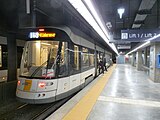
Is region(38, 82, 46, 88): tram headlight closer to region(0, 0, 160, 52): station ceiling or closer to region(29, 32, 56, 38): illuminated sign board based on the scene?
region(29, 32, 56, 38): illuminated sign board

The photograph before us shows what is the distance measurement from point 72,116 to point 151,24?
10.5m

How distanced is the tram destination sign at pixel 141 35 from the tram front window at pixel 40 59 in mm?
5268

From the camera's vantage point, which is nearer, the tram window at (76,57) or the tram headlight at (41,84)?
the tram headlight at (41,84)

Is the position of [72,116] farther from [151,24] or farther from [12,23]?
[151,24]

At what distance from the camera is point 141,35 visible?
8516 millimetres

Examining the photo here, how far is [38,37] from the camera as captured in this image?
4.93 m

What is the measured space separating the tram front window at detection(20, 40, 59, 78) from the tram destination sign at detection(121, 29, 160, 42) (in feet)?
17.3

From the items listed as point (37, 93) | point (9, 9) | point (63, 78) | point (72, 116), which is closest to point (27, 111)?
point (37, 93)

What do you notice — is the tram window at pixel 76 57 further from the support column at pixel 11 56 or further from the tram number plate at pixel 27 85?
the support column at pixel 11 56

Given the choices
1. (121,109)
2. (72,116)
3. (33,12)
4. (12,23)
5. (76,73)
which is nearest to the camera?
(72,116)

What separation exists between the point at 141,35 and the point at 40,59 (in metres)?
5.80

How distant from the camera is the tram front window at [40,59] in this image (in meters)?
4.71

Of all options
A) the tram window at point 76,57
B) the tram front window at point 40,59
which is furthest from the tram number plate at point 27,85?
the tram window at point 76,57

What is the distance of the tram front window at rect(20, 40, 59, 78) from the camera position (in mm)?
4707
